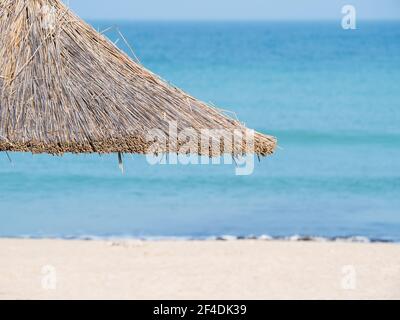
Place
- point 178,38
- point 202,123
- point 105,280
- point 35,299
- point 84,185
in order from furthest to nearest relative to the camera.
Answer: point 178,38 → point 84,185 → point 105,280 → point 35,299 → point 202,123

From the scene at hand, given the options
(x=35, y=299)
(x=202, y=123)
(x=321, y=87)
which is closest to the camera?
(x=202, y=123)

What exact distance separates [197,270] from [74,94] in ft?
15.0

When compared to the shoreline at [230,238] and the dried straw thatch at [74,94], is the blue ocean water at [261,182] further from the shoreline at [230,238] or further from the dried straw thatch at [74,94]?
the dried straw thatch at [74,94]

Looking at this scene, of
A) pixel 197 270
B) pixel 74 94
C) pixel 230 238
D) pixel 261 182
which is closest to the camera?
pixel 74 94

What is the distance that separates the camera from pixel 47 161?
17188 millimetres

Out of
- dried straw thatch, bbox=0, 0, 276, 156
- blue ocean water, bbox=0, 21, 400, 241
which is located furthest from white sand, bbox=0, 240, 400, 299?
dried straw thatch, bbox=0, 0, 276, 156

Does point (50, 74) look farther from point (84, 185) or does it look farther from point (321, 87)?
point (321, 87)

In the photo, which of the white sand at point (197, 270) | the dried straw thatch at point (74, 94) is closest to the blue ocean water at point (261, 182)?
the white sand at point (197, 270)

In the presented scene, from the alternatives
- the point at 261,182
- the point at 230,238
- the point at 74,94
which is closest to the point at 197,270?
the point at 230,238

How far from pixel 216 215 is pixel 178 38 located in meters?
31.4

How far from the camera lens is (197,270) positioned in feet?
30.5

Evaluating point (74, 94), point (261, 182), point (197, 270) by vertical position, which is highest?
point (74, 94)

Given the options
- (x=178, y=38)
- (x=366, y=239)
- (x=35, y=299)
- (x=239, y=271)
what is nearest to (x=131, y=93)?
(x=35, y=299)

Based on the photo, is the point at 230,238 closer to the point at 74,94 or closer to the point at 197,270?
the point at 197,270
